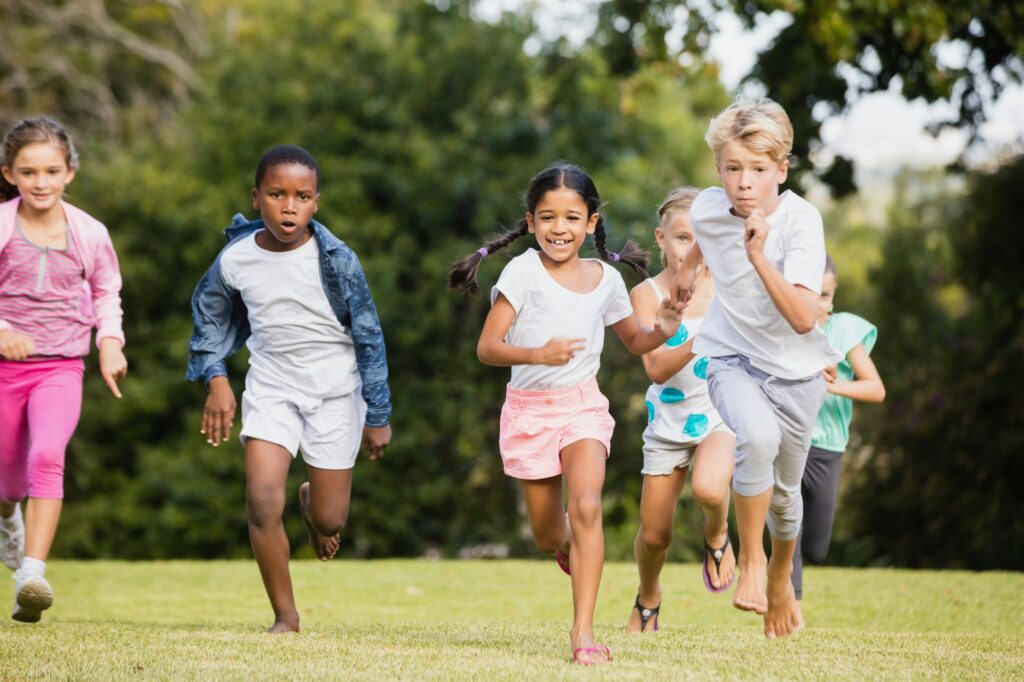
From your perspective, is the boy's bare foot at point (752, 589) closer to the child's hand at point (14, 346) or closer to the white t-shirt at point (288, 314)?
the white t-shirt at point (288, 314)

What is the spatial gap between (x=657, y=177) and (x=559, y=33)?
11.4ft

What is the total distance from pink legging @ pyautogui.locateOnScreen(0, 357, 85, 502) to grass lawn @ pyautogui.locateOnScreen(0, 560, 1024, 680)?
28.6 inches

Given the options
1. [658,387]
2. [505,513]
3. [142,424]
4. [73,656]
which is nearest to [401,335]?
[505,513]

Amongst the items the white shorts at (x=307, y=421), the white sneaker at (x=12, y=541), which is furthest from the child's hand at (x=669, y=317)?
the white sneaker at (x=12, y=541)

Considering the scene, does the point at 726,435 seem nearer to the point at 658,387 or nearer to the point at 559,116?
the point at 658,387

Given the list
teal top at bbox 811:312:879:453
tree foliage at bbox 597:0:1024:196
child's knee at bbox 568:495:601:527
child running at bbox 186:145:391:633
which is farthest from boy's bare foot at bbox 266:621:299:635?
tree foliage at bbox 597:0:1024:196

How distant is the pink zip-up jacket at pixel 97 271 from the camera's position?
272 inches

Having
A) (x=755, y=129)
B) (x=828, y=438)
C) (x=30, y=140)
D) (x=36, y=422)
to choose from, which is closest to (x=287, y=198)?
(x=30, y=140)

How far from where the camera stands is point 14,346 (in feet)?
21.4

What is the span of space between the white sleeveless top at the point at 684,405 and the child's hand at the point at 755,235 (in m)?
1.39

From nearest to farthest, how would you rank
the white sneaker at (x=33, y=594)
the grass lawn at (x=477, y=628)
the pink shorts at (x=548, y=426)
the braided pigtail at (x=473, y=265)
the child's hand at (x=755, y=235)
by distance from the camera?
the grass lawn at (x=477, y=628)
the child's hand at (x=755, y=235)
the pink shorts at (x=548, y=426)
the white sneaker at (x=33, y=594)
the braided pigtail at (x=473, y=265)

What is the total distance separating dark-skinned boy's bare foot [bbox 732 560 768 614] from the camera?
18.4 ft

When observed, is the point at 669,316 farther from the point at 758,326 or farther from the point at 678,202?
the point at 678,202

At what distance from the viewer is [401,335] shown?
19844 millimetres
